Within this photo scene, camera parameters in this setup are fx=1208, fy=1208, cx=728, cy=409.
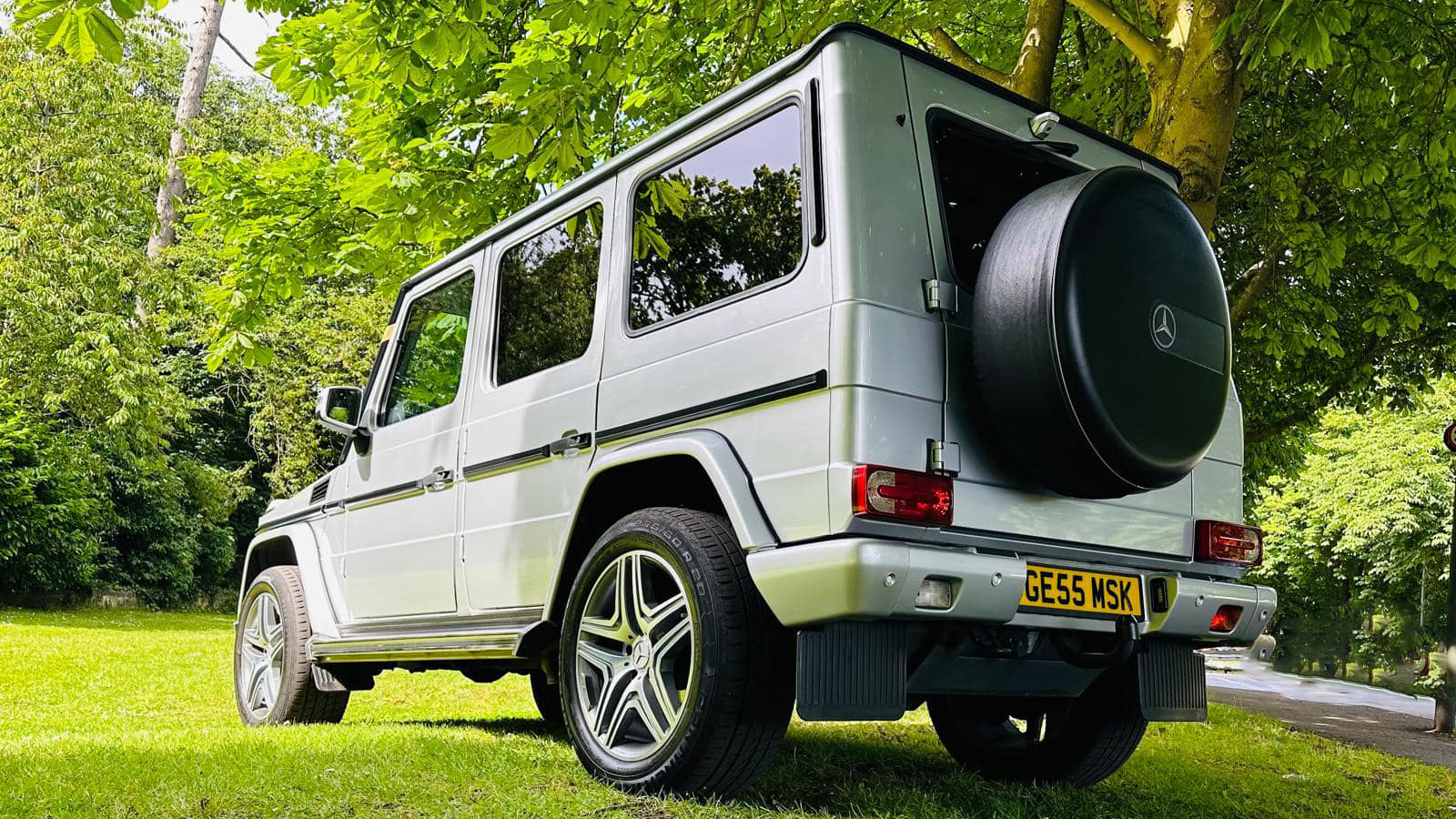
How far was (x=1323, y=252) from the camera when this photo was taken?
985 centimetres

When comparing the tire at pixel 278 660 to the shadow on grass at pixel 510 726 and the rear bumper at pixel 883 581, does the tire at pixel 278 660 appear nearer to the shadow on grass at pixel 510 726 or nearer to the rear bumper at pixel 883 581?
the shadow on grass at pixel 510 726

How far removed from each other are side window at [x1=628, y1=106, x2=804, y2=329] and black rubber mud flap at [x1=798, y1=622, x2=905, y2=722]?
1.12 meters

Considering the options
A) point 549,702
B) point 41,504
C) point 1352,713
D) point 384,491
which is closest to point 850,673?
point 384,491

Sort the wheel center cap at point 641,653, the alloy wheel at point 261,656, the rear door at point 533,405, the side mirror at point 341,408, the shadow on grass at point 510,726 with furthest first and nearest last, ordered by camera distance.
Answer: the alloy wheel at point 261,656 < the side mirror at point 341,408 < the shadow on grass at point 510,726 < the rear door at point 533,405 < the wheel center cap at point 641,653

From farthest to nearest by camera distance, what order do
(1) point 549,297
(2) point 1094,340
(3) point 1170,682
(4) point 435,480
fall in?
(4) point 435,480 < (1) point 549,297 < (3) point 1170,682 < (2) point 1094,340

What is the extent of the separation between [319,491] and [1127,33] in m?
5.48

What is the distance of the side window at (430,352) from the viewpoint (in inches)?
222

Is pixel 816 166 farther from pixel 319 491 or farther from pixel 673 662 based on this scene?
pixel 319 491

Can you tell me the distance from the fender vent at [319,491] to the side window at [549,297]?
1886 millimetres

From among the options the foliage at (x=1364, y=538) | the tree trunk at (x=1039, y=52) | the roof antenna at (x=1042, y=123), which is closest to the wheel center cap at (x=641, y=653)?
the roof antenna at (x=1042, y=123)

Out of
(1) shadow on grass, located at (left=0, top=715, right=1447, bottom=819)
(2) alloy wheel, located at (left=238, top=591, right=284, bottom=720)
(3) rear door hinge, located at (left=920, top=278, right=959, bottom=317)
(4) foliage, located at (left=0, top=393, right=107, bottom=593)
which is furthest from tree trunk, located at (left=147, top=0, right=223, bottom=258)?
(3) rear door hinge, located at (left=920, top=278, right=959, bottom=317)

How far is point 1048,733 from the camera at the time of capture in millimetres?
4859

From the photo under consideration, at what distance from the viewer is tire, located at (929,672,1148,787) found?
15.2ft

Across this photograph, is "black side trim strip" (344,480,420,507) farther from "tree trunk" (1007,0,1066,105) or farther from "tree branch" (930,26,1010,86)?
"tree branch" (930,26,1010,86)
